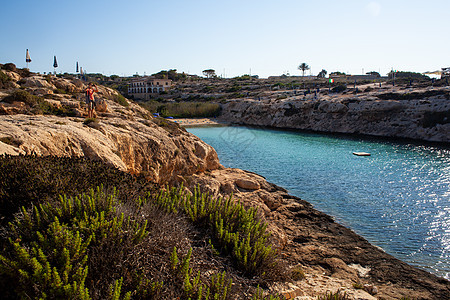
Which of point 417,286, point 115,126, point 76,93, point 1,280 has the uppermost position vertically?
point 76,93

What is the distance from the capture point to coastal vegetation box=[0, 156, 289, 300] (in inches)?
149

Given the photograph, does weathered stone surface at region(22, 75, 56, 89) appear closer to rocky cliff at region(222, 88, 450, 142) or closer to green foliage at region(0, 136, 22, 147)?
green foliage at region(0, 136, 22, 147)

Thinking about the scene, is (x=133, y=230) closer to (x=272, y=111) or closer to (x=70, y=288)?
(x=70, y=288)

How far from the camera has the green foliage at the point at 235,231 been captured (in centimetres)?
584

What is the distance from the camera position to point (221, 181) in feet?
54.2

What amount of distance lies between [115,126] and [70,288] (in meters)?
11.0

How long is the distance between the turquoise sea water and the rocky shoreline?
4.04 ft

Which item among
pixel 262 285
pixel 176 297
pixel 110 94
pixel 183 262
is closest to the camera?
pixel 176 297

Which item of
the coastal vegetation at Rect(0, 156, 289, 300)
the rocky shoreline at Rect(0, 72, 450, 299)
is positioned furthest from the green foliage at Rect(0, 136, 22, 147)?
the coastal vegetation at Rect(0, 156, 289, 300)

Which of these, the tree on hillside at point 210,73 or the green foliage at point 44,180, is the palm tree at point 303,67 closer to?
the tree on hillside at point 210,73

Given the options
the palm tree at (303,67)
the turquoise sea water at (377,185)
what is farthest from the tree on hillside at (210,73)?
the turquoise sea water at (377,185)

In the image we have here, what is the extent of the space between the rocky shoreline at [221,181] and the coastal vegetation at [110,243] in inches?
47.6

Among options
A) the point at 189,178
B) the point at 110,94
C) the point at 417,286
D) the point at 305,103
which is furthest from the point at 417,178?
the point at 305,103

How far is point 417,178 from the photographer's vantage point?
800 inches
